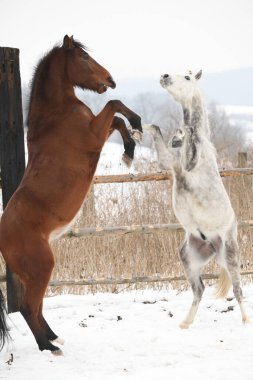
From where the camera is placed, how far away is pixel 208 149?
207 inches

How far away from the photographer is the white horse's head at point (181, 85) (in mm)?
4934

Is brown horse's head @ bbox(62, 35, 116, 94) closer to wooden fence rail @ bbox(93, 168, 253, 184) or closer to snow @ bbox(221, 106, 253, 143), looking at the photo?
wooden fence rail @ bbox(93, 168, 253, 184)

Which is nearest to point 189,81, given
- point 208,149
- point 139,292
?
point 208,149

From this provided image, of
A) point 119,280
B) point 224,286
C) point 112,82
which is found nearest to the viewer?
point 112,82

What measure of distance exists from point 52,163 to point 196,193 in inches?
50.9

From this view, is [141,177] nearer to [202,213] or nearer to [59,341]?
[202,213]

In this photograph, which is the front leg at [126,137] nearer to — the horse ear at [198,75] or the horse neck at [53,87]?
the horse neck at [53,87]

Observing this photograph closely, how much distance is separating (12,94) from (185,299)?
106 inches

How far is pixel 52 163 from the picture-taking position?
4.46 meters

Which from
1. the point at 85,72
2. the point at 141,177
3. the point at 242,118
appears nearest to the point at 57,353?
the point at 85,72

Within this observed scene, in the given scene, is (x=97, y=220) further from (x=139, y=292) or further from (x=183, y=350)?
(x=183, y=350)

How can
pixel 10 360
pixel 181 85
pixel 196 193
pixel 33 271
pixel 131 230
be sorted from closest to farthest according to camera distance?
pixel 33 271 < pixel 10 360 < pixel 181 85 < pixel 196 193 < pixel 131 230

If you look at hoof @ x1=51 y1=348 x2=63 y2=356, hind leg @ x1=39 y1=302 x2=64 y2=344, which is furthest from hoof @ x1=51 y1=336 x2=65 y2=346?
hoof @ x1=51 y1=348 x2=63 y2=356

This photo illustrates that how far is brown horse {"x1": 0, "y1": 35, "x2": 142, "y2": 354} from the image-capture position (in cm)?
432
